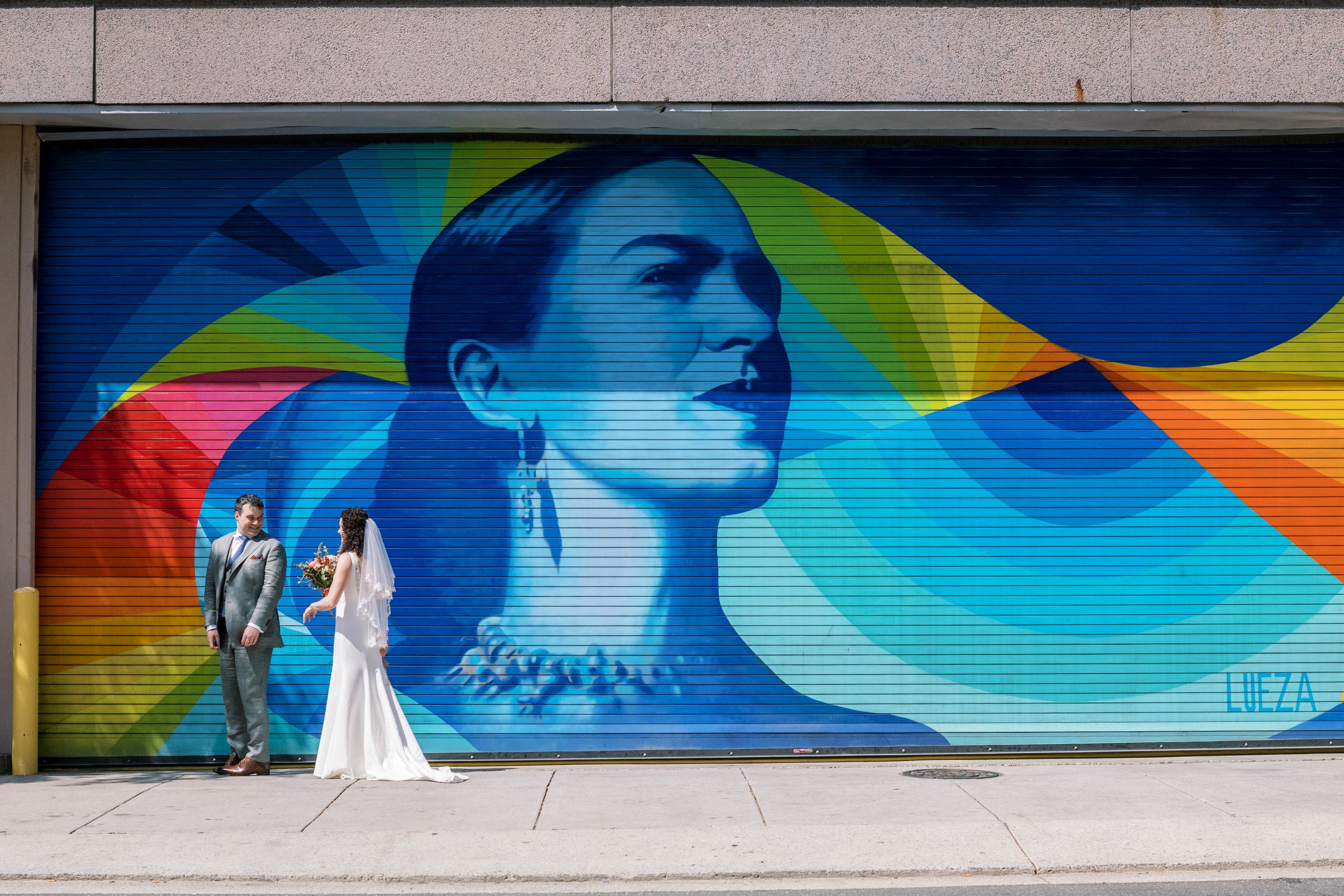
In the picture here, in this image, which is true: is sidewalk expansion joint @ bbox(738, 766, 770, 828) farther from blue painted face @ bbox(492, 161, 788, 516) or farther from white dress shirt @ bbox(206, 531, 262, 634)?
white dress shirt @ bbox(206, 531, 262, 634)

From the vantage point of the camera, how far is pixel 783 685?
32.1 ft

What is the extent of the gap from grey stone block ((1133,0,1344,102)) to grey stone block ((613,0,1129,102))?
23 cm

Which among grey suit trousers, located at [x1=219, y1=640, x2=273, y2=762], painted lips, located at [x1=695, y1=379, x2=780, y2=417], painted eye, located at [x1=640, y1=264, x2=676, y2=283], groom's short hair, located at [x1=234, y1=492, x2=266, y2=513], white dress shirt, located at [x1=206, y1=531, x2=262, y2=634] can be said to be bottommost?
grey suit trousers, located at [x1=219, y1=640, x2=273, y2=762]

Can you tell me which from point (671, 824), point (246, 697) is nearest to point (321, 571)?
point (246, 697)

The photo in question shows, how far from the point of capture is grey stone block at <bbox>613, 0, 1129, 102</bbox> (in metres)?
9.36

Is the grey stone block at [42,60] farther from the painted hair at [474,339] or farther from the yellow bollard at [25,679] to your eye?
the yellow bollard at [25,679]

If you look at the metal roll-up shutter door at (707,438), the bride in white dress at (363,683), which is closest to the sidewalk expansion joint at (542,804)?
the bride in white dress at (363,683)

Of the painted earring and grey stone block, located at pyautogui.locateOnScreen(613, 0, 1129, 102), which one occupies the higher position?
grey stone block, located at pyautogui.locateOnScreen(613, 0, 1129, 102)

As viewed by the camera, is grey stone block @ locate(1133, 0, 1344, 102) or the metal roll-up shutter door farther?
the metal roll-up shutter door

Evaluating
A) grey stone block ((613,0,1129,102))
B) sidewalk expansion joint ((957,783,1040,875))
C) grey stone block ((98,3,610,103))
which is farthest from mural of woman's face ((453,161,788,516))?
sidewalk expansion joint ((957,783,1040,875))

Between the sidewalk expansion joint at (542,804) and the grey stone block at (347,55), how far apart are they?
4.94 m

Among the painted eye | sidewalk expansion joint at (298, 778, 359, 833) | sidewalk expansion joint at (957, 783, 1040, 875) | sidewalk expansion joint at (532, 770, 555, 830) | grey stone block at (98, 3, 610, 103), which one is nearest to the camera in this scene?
sidewalk expansion joint at (957, 783, 1040, 875)

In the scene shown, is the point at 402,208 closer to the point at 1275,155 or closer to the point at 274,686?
the point at 274,686

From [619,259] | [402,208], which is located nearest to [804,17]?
[619,259]
